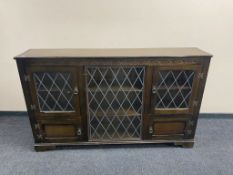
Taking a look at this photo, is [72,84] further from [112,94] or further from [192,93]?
[192,93]

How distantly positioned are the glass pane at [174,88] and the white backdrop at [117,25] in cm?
50

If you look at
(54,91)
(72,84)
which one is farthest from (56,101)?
(72,84)

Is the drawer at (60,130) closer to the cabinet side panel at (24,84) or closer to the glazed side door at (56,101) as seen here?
the glazed side door at (56,101)

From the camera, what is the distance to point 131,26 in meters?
1.91

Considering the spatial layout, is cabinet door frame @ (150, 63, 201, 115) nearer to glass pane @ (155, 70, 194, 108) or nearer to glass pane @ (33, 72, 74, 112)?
glass pane @ (155, 70, 194, 108)

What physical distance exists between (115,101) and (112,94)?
91 mm

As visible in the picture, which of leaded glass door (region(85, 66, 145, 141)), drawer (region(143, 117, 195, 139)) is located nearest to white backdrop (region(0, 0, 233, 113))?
leaded glass door (region(85, 66, 145, 141))

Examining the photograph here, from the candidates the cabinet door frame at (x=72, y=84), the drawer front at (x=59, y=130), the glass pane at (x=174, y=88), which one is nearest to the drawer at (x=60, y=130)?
the drawer front at (x=59, y=130)

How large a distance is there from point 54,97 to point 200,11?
1631 mm

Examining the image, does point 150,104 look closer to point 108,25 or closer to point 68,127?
point 68,127

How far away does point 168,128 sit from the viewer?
1.78 metres

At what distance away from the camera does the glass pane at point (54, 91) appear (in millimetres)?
1563

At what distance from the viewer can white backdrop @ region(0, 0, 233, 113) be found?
1839mm

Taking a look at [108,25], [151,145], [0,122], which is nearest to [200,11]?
[108,25]
